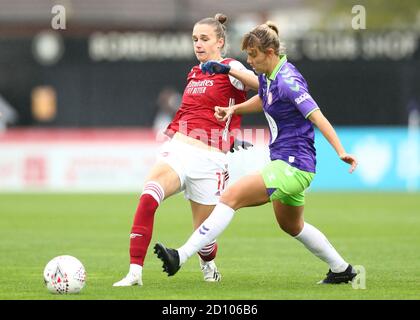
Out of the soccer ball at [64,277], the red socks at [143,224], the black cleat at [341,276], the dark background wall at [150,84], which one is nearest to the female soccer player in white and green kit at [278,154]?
the black cleat at [341,276]

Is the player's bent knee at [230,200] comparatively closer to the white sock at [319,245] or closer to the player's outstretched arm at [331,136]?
the white sock at [319,245]

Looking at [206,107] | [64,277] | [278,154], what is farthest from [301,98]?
[64,277]

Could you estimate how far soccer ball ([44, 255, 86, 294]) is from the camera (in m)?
9.03

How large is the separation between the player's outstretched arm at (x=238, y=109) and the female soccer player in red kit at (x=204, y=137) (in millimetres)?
188

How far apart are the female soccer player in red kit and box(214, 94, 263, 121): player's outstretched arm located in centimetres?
19

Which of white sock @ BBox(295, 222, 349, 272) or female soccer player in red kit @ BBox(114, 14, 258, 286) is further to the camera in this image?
female soccer player in red kit @ BBox(114, 14, 258, 286)

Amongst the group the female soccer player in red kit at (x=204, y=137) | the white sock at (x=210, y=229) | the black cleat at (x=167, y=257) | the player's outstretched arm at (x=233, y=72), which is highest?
the player's outstretched arm at (x=233, y=72)

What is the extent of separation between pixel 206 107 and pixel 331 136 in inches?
63.1

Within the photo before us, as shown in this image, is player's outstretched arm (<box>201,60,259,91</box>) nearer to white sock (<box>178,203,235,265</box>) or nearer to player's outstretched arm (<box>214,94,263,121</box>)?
player's outstretched arm (<box>214,94,263,121</box>)

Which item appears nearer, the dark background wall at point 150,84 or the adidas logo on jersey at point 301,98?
the adidas logo on jersey at point 301,98

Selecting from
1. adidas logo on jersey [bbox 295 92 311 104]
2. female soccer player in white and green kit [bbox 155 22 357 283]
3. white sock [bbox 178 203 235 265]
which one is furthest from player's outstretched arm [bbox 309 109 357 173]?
white sock [bbox 178 203 235 265]

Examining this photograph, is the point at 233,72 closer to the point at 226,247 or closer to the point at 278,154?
the point at 278,154

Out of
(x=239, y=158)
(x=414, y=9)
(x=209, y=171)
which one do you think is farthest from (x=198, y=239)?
(x=414, y=9)

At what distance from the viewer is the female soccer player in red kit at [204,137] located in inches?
398
